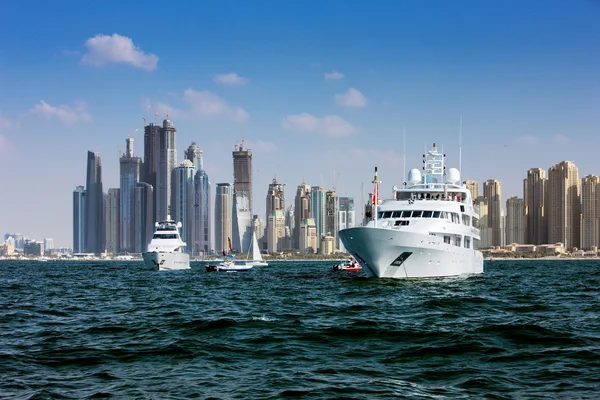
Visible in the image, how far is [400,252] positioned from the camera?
58719 millimetres

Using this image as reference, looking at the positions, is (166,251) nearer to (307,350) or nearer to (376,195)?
(376,195)

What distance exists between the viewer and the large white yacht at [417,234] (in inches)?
2313

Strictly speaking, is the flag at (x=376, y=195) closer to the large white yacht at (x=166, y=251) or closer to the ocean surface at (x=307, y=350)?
the ocean surface at (x=307, y=350)

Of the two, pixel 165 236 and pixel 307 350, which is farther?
pixel 165 236

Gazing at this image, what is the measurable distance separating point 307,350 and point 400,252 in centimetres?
3573

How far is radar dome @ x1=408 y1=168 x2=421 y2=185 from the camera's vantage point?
244 feet

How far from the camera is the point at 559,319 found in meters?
32.4

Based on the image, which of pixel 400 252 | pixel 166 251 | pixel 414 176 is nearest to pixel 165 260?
pixel 166 251

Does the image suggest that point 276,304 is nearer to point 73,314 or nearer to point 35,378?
point 73,314

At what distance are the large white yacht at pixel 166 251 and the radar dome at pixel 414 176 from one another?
54.6 m

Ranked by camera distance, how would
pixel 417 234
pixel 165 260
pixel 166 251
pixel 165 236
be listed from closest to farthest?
1. pixel 417 234
2. pixel 165 260
3. pixel 166 251
4. pixel 165 236

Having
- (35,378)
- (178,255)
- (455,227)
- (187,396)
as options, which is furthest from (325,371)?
(178,255)

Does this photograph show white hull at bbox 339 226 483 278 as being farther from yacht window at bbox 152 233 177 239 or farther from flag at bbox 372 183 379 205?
yacht window at bbox 152 233 177 239

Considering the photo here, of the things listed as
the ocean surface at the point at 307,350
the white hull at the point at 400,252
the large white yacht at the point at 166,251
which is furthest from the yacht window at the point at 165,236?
the ocean surface at the point at 307,350
